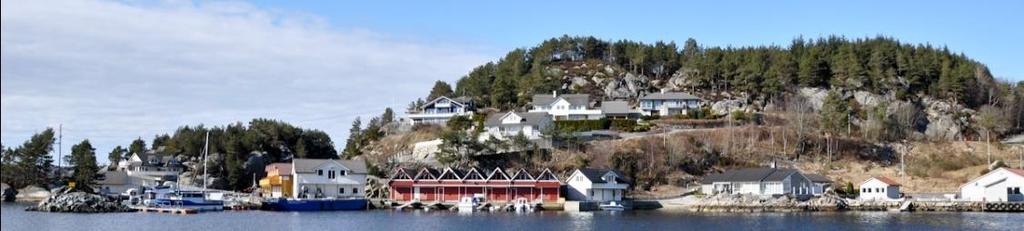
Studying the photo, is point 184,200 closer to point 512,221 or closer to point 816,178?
point 512,221

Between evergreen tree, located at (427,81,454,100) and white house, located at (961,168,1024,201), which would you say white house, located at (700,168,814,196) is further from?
evergreen tree, located at (427,81,454,100)

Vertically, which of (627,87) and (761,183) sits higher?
(627,87)

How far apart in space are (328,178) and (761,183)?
30.7m

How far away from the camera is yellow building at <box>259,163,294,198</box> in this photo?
75.4m

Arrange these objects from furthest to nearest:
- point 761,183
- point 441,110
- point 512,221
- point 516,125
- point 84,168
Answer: point 441,110
point 516,125
point 84,168
point 761,183
point 512,221

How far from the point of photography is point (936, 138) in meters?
90.9

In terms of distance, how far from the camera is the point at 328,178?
73.9 m

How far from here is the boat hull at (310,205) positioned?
6469 cm

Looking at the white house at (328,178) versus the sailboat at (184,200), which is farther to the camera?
the white house at (328,178)

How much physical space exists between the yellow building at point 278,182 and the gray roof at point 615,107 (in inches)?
1245

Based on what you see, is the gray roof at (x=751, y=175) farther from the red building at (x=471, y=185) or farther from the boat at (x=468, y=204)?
the boat at (x=468, y=204)

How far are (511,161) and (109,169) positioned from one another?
41172 millimetres

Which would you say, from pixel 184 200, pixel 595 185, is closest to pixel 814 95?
pixel 595 185

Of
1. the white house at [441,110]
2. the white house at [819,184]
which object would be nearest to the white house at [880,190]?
the white house at [819,184]
